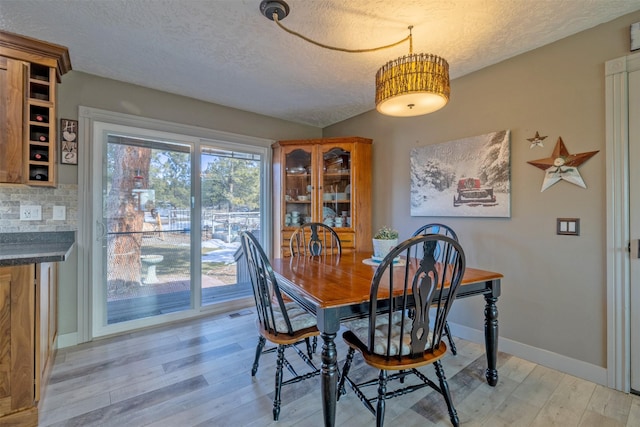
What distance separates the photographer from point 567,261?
201 centimetres

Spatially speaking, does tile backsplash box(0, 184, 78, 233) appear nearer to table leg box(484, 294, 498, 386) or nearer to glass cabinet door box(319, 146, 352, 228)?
glass cabinet door box(319, 146, 352, 228)

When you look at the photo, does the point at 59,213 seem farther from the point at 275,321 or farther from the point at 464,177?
the point at 464,177

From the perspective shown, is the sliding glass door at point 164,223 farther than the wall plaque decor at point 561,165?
Yes

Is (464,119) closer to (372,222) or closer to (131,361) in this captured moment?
(372,222)

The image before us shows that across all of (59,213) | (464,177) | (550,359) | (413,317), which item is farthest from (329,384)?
(59,213)

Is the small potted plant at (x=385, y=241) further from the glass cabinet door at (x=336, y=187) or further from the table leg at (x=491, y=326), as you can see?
the glass cabinet door at (x=336, y=187)

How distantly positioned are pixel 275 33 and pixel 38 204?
2.22 m

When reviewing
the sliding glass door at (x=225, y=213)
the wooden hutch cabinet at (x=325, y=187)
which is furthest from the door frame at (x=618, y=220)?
the sliding glass door at (x=225, y=213)

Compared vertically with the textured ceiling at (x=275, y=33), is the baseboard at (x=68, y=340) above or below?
below

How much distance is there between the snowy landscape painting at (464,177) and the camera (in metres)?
2.30

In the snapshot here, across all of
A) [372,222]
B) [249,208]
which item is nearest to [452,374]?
[372,222]

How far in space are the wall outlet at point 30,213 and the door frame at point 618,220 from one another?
399cm

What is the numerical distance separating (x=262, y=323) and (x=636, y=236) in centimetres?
232

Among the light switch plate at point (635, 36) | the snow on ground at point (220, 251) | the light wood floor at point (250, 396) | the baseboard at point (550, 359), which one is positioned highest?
the light switch plate at point (635, 36)
